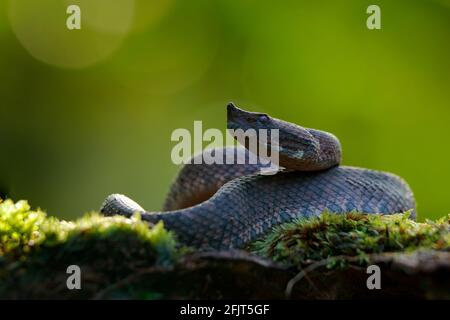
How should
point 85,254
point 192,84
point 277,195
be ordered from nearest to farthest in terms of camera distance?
point 85,254 → point 277,195 → point 192,84

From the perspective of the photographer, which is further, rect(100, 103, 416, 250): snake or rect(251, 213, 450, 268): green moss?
rect(100, 103, 416, 250): snake

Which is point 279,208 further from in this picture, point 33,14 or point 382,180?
point 33,14

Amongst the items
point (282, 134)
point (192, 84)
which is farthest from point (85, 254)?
point (192, 84)

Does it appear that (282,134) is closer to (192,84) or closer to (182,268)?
(182,268)

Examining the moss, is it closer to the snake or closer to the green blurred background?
the snake

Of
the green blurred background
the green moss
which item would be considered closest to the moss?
the green moss

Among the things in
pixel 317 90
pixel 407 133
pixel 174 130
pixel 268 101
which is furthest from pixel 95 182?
pixel 407 133

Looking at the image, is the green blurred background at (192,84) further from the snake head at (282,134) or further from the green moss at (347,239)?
the green moss at (347,239)

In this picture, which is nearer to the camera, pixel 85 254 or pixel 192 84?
pixel 85 254
